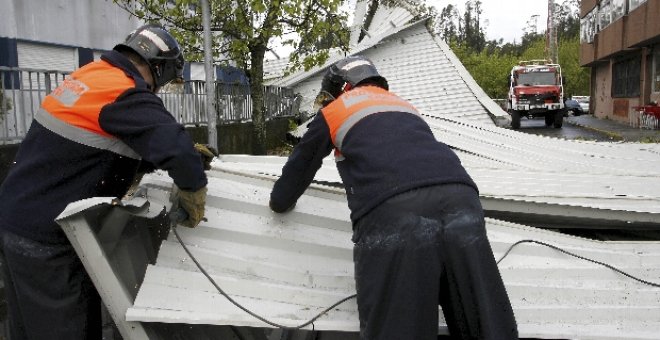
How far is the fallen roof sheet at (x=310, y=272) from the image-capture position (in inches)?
98.6

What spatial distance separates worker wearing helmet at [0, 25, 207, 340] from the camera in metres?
2.31

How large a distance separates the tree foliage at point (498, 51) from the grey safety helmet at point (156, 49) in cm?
1777

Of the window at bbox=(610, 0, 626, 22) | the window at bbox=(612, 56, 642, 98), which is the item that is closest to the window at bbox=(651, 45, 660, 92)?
the window at bbox=(612, 56, 642, 98)

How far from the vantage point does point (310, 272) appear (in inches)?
111

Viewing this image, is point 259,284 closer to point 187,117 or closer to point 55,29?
point 187,117

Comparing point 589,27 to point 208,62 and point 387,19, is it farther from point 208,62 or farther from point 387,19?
point 208,62

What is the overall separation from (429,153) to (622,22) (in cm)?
2585

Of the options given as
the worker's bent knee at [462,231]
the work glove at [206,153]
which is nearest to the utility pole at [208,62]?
the work glove at [206,153]

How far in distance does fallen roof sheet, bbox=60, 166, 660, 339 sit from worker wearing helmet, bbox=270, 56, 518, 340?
44 centimetres

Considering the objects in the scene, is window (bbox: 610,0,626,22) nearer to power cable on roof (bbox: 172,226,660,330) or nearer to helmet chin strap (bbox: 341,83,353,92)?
power cable on roof (bbox: 172,226,660,330)

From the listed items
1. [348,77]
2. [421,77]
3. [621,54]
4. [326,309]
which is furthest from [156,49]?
[621,54]

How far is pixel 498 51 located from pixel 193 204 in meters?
53.3

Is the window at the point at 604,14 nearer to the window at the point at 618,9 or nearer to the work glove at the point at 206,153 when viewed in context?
the window at the point at 618,9

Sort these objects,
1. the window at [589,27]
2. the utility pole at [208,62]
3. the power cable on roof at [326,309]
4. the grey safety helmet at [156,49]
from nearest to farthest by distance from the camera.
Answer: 1. the power cable on roof at [326,309]
2. the grey safety helmet at [156,49]
3. the utility pole at [208,62]
4. the window at [589,27]
